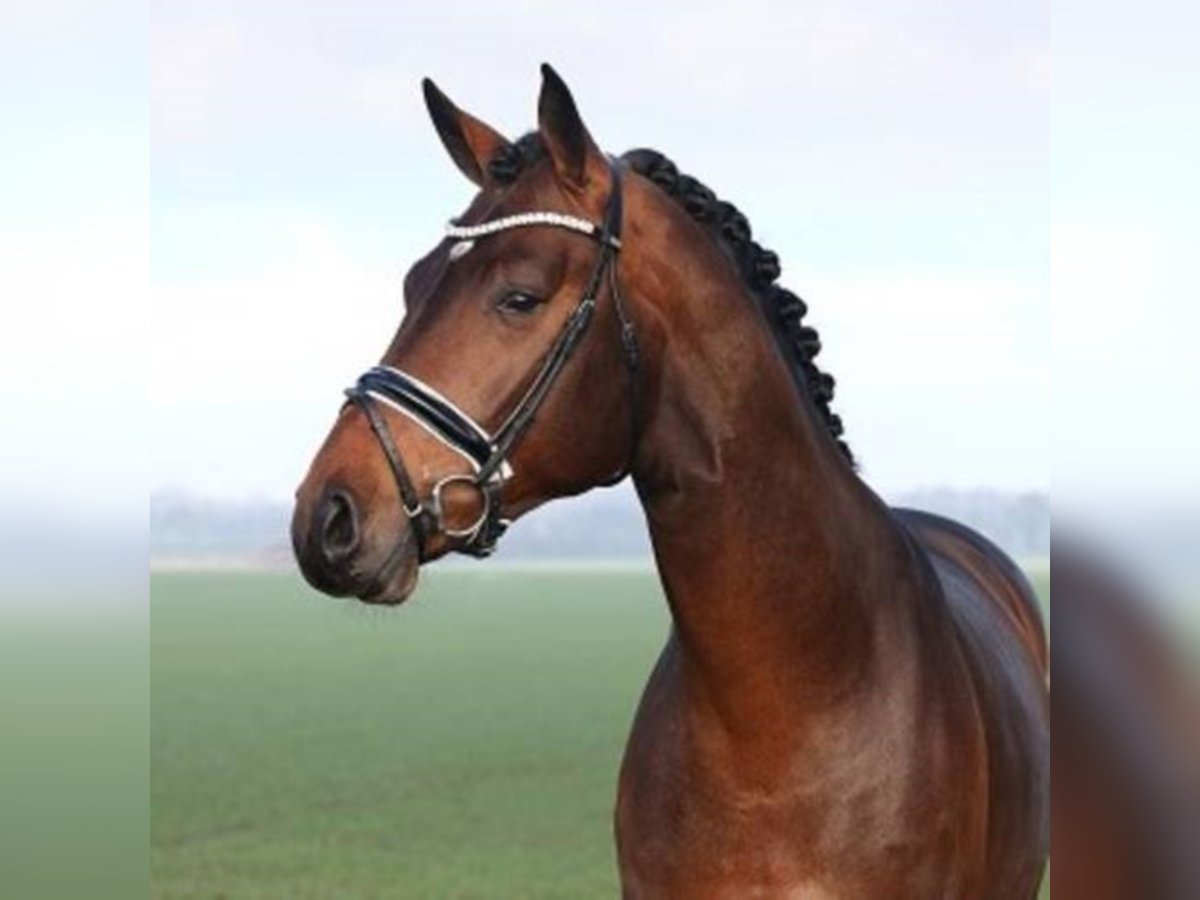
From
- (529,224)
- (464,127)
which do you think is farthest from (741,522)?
(464,127)

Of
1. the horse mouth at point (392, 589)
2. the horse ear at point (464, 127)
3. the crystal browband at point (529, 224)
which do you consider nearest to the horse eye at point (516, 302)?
the crystal browband at point (529, 224)

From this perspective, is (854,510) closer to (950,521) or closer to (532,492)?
(532,492)

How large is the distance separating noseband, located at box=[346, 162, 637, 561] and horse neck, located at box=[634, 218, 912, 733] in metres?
0.14

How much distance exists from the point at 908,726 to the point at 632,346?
0.97 m

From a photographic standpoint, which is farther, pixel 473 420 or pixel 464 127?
pixel 464 127

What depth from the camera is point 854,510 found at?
3605mm

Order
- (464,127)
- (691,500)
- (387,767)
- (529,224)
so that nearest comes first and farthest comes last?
(529,224) → (691,500) → (464,127) → (387,767)

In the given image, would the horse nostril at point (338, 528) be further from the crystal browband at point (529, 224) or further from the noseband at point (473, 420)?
the crystal browband at point (529, 224)

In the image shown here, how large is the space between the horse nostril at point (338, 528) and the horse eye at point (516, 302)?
1.55 ft

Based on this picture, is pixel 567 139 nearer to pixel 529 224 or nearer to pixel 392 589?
pixel 529 224

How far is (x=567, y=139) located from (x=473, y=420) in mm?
569

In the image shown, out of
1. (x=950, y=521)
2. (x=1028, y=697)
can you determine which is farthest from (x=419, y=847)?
(x=1028, y=697)

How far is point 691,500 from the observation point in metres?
3.36

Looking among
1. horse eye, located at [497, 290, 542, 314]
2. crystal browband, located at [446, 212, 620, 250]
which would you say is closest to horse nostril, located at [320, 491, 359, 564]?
horse eye, located at [497, 290, 542, 314]
